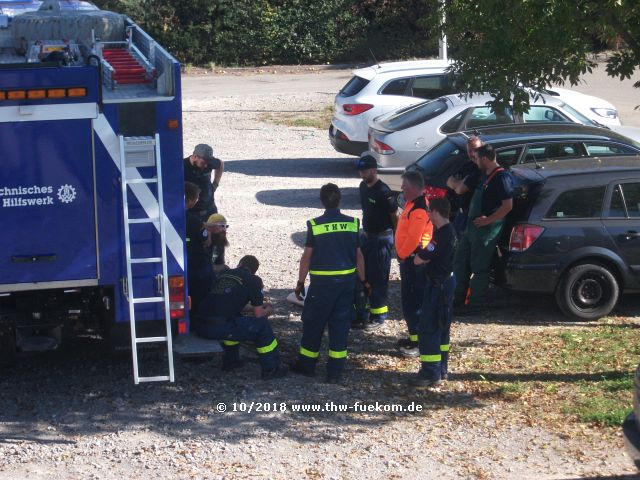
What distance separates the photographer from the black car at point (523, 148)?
37.8 feet

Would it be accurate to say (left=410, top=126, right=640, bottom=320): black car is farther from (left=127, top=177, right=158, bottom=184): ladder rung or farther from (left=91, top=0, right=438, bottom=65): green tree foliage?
(left=91, top=0, right=438, bottom=65): green tree foliage

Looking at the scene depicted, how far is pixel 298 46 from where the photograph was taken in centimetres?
3328

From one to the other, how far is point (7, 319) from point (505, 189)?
4817 millimetres

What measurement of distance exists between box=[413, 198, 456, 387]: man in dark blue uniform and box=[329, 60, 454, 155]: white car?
888cm

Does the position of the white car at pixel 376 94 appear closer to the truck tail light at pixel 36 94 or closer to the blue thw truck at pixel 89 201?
→ the blue thw truck at pixel 89 201

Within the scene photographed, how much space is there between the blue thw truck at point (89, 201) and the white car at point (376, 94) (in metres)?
9.38

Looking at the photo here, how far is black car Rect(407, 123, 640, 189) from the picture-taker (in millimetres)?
11523

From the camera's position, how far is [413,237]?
8.73 metres

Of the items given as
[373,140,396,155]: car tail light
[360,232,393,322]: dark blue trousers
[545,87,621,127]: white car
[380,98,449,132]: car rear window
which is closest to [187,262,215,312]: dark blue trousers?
[360,232,393,322]: dark blue trousers

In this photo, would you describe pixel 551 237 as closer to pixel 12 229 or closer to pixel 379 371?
pixel 379 371

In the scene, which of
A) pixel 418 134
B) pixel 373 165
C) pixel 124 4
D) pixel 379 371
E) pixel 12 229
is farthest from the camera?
pixel 124 4

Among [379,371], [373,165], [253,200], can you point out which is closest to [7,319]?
[379,371]

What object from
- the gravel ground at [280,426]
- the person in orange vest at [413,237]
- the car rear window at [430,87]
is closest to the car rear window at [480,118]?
the car rear window at [430,87]

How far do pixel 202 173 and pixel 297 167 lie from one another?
304 inches
